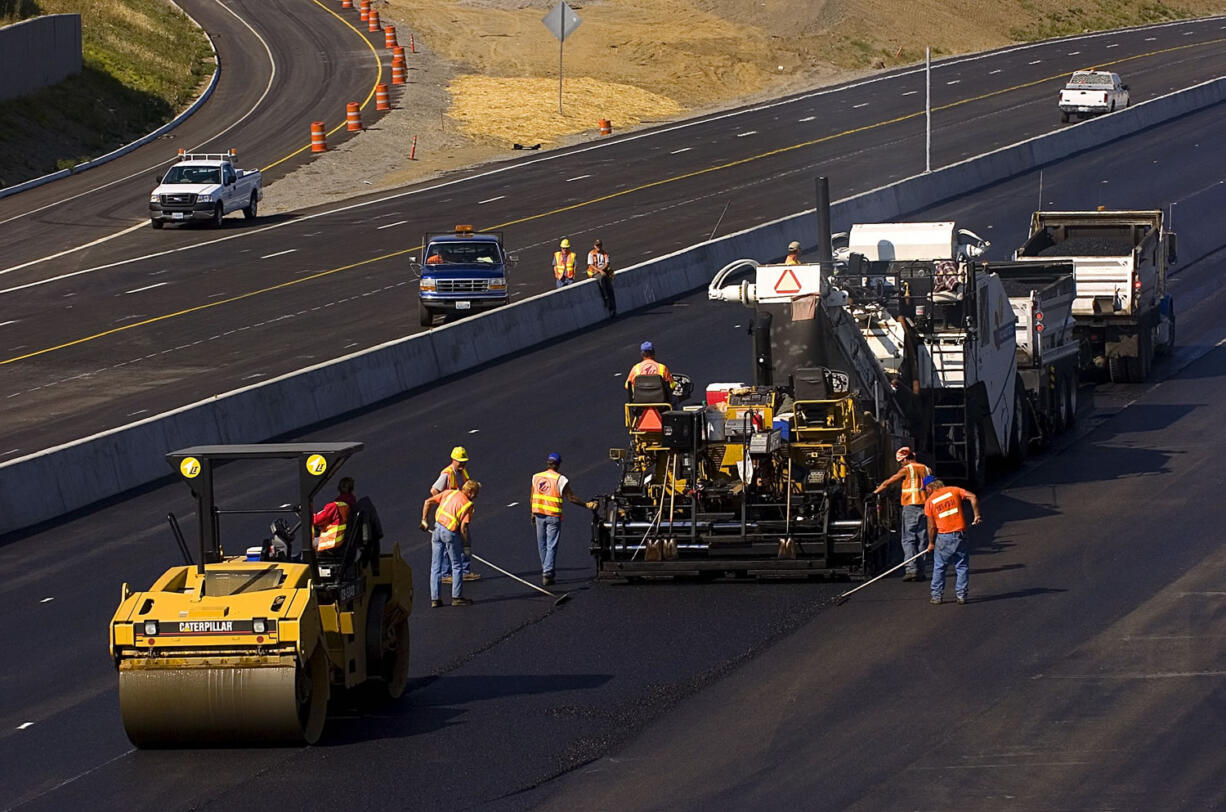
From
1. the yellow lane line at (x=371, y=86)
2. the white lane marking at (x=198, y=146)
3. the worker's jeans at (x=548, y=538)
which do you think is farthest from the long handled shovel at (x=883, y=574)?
the yellow lane line at (x=371, y=86)

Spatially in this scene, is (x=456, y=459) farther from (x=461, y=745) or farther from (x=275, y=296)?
(x=275, y=296)

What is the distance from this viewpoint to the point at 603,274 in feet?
133

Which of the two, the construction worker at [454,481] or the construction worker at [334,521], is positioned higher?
the construction worker at [334,521]

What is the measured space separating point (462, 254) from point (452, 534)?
20336mm

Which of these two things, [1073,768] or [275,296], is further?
[275,296]

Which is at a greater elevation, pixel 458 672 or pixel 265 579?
pixel 265 579

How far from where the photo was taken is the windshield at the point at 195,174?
5503 centimetres

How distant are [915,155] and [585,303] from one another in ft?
79.4

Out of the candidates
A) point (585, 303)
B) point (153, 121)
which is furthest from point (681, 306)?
point (153, 121)

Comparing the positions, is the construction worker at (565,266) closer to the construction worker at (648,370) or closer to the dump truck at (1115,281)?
the dump truck at (1115,281)

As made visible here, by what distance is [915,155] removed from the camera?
61.2 m

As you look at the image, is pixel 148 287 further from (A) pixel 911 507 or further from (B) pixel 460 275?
(A) pixel 911 507

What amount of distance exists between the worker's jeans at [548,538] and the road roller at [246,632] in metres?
5.59

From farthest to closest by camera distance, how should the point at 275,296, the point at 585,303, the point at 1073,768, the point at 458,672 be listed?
1. the point at 275,296
2. the point at 585,303
3. the point at 458,672
4. the point at 1073,768
